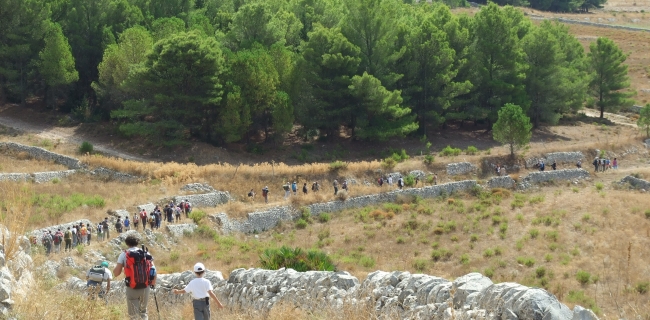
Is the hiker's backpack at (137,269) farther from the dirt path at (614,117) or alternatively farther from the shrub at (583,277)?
the dirt path at (614,117)

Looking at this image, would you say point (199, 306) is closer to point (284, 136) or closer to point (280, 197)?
point (280, 197)

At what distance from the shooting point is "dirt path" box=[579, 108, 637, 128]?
202 ft

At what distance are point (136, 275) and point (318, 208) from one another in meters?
25.4

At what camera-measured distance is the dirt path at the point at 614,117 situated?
6169 centimetres

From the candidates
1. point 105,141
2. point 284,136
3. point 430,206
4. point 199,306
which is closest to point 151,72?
point 105,141

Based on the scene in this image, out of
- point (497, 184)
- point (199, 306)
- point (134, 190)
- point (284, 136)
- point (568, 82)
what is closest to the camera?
point (199, 306)

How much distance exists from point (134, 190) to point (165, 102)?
41.0 ft

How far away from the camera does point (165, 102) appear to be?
154 ft

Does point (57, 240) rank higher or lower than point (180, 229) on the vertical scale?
higher

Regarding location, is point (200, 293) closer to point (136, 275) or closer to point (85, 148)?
point (136, 275)

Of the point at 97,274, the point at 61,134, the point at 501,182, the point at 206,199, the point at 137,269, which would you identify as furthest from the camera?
the point at 61,134

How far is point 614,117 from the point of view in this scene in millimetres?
64438

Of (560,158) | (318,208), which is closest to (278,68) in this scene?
(318,208)

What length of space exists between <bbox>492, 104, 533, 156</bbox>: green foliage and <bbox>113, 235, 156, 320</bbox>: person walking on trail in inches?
1424
